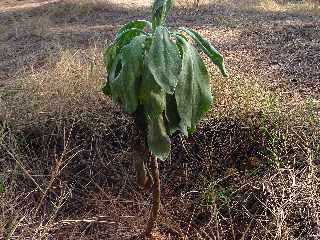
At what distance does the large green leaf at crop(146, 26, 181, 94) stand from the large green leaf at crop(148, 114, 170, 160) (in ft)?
0.53

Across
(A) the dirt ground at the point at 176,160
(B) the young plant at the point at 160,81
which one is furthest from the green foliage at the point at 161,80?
(A) the dirt ground at the point at 176,160

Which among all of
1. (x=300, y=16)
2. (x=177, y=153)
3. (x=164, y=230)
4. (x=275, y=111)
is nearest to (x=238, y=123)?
(x=275, y=111)

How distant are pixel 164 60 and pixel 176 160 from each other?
3.82 ft

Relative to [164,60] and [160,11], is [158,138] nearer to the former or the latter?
[164,60]

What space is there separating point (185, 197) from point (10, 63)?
2.70 meters

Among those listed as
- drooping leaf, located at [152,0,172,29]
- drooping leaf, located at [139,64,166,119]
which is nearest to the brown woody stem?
drooping leaf, located at [139,64,166,119]

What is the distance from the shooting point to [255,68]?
3418 mm

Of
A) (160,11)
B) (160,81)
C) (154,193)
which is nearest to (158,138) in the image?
(160,81)

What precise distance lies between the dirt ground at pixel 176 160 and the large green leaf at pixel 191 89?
52 centimetres

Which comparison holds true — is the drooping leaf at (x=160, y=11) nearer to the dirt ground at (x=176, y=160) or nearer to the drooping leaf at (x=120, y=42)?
the drooping leaf at (x=120, y=42)

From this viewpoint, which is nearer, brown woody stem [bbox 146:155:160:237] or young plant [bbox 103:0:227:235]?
young plant [bbox 103:0:227:235]

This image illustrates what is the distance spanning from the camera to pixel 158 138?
65.2 inches

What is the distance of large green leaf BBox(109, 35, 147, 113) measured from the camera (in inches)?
62.9

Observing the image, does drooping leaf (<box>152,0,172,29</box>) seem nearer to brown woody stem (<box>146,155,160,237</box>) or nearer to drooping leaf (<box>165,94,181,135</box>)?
drooping leaf (<box>165,94,181,135</box>)
